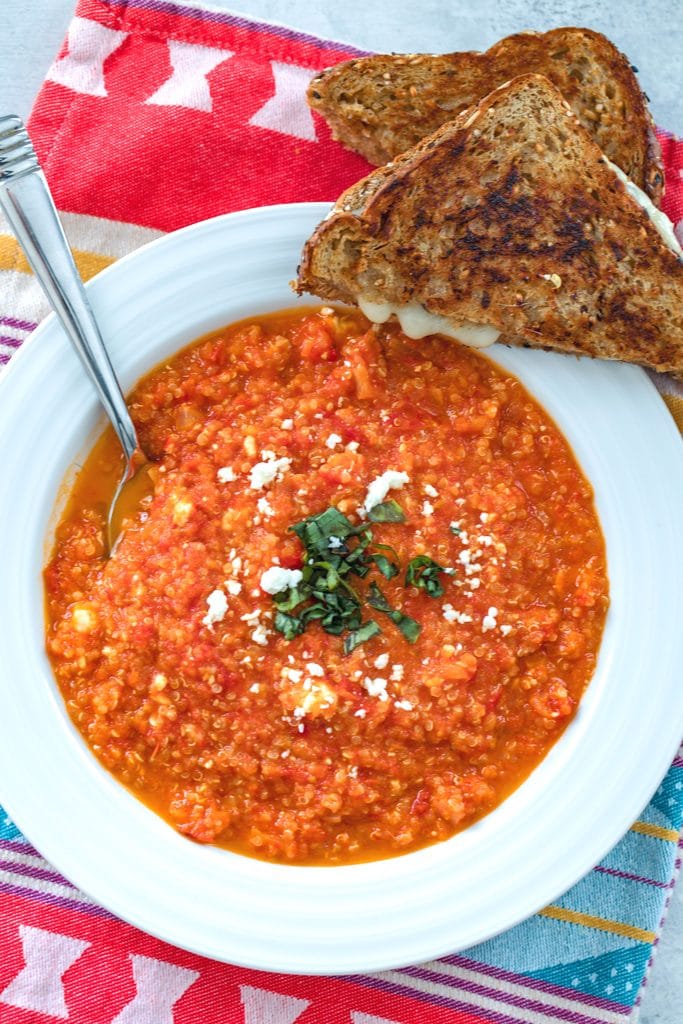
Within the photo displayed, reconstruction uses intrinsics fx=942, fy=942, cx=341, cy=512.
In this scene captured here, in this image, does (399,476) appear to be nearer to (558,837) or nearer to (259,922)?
(558,837)

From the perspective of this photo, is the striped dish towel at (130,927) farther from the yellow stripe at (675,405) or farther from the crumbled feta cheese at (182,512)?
the crumbled feta cheese at (182,512)

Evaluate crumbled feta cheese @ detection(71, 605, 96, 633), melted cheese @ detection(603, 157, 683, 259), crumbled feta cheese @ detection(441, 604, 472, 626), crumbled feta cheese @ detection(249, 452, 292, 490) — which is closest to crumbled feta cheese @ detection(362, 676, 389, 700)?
crumbled feta cheese @ detection(441, 604, 472, 626)

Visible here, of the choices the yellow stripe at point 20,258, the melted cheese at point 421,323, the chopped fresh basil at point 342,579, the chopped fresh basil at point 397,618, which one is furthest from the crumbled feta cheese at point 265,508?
the yellow stripe at point 20,258

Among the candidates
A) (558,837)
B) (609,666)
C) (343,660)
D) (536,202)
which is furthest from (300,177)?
(558,837)

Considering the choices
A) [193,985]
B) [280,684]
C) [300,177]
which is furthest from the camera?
[300,177]

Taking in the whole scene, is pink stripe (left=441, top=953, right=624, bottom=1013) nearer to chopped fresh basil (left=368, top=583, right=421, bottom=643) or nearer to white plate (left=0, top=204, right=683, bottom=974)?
white plate (left=0, top=204, right=683, bottom=974)
